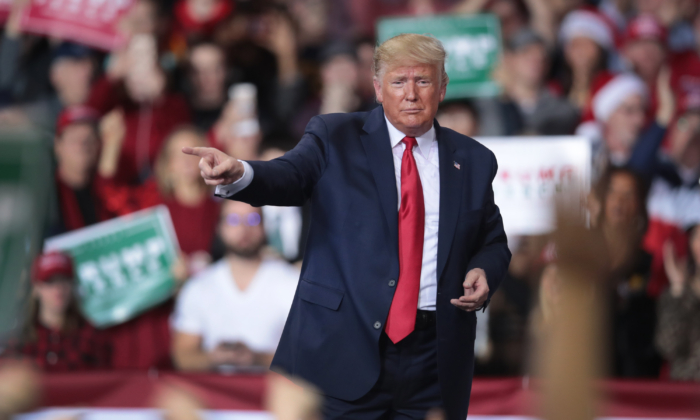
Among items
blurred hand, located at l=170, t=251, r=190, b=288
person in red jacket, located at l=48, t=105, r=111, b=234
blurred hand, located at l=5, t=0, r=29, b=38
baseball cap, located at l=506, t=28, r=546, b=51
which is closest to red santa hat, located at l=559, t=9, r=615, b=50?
baseball cap, located at l=506, t=28, r=546, b=51

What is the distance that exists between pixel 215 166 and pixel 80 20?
4048mm

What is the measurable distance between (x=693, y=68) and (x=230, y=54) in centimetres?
312

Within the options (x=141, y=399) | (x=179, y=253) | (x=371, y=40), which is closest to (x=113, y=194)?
(x=179, y=253)

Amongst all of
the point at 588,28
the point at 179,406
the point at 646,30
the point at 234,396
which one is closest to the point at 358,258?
the point at 179,406

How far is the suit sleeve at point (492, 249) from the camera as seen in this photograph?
2246 mm

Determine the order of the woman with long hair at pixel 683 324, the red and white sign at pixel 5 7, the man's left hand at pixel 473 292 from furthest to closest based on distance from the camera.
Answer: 1. the red and white sign at pixel 5 7
2. the woman with long hair at pixel 683 324
3. the man's left hand at pixel 473 292

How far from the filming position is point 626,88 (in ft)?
16.8

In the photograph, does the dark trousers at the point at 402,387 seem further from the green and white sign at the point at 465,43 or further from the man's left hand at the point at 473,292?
the green and white sign at the point at 465,43

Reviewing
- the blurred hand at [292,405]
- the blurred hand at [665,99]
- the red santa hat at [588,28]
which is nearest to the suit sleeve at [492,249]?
the blurred hand at [292,405]

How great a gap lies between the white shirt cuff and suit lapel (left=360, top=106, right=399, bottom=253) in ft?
1.26

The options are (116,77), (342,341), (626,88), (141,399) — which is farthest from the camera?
(116,77)

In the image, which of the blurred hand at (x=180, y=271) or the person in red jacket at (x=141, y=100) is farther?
the person in red jacket at (x=141, y=100)

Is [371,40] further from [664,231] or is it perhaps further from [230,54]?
[664,231]

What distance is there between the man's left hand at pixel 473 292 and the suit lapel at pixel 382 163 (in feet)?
0.72
